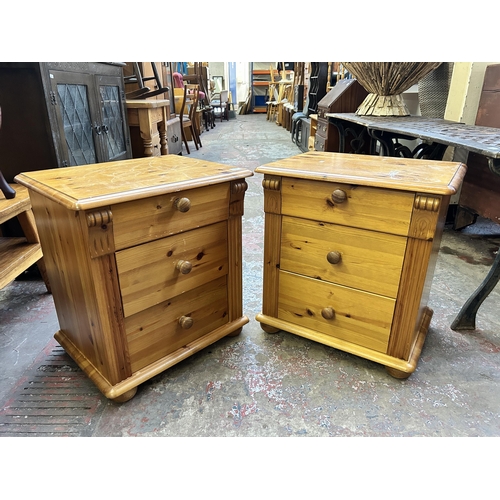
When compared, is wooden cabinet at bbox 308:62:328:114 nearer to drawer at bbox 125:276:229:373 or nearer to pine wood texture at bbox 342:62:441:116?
pine wood texture at bbox 342:62:441:116

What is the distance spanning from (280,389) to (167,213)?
0.63m

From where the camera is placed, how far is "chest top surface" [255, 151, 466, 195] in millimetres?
1015

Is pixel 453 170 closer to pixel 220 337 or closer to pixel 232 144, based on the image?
pixel 220 337

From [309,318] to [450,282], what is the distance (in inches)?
35.7

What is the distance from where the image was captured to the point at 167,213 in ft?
3.43

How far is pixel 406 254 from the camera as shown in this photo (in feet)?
3.53

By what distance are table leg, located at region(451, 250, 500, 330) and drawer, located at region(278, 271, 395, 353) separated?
0.47 meters

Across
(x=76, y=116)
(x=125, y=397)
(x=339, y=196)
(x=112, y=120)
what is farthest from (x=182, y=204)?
(x=112, y=120)

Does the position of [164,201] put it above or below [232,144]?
above

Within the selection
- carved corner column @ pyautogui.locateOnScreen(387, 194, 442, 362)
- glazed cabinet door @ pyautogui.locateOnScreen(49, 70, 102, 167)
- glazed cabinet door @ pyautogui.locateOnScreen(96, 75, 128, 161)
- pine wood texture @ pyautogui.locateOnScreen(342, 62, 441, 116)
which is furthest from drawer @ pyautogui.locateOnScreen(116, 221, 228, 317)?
pine wood texture @ pyautogui.locateOnScreen(342, 62, 441, 116)

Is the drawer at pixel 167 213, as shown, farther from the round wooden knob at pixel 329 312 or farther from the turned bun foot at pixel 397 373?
the turned bun foot at pixel 397 373

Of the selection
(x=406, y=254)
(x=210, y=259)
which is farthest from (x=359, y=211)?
(x=210, y=259)

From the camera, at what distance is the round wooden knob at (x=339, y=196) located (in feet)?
3.64

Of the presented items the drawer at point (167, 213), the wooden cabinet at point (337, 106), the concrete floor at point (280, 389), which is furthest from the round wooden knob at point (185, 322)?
the wooden cabinet at point (337, 106)
